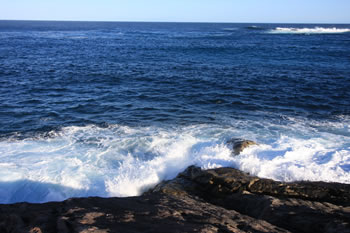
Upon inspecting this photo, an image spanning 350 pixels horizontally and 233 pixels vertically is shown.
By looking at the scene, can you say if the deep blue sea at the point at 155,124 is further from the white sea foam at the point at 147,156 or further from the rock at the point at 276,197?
the rock at the point at 276,197

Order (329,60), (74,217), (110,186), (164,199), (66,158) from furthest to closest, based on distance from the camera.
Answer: (329,60) → (66,158) → (110,186) → (164,199) → (74,217)

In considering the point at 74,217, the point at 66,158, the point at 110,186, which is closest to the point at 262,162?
the point at 110,186

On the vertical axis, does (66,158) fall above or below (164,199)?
below

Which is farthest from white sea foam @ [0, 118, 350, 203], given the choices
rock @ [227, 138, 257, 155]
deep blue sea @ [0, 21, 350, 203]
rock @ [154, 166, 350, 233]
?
rock @ [154, 166, 350, 233]

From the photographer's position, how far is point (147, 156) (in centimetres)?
1127

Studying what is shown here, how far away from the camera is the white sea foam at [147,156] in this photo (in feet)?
29.5

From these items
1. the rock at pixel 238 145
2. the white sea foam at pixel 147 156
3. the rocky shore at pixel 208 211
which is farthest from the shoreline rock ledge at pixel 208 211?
the rock at pixel 238 145

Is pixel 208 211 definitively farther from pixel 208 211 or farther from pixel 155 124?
pixel 155 124

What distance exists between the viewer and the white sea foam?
29.5 ft

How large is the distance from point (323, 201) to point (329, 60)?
31.3 meters

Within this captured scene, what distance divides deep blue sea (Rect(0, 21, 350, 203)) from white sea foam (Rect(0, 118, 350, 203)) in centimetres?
4

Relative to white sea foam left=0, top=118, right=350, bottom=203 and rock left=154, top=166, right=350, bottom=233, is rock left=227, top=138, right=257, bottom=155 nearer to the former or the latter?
white sea foam left=0, top=118, right=350, bottom=203

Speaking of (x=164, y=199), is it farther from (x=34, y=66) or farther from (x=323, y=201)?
(x=34, y=66)

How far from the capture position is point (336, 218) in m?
5.33
